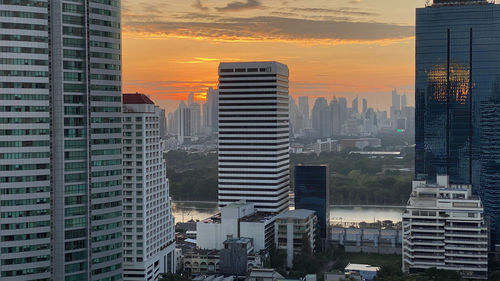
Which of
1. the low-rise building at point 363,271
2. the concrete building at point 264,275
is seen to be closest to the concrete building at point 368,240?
the low-rise building at point 363,271

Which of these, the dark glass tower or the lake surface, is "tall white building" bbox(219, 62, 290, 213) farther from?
the lake surface

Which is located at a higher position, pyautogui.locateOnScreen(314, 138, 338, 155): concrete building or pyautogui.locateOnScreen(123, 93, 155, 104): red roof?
pyautogui.locateOnScreen(123, 93, 155, 104): red roof

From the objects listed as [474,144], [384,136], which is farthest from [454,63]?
[384,136]


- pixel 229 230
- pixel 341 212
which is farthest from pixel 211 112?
pixel 229 230

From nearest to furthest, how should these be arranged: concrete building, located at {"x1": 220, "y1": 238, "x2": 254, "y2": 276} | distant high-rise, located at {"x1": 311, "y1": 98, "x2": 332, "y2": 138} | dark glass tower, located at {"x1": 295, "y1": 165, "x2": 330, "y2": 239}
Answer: concrete building, located at {"x1": 220, "y1": 238, "x2": 254, "y2": 276}
dark glass tower, located at {"x1": 295, "y1": 165, "x2": 330, "y2": 239}
distant high-rise, located at {"x1": 311, "y1": 98, "x2": 332, "y2": 138}

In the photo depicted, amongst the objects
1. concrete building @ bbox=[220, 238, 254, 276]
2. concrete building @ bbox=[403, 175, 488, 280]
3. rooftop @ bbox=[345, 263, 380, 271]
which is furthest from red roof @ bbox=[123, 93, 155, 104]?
concrete building @ bbox=[403, 175, 488, 280]

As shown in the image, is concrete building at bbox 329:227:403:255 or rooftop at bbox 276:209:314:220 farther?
concrete building at bbox 329:227:403:255
